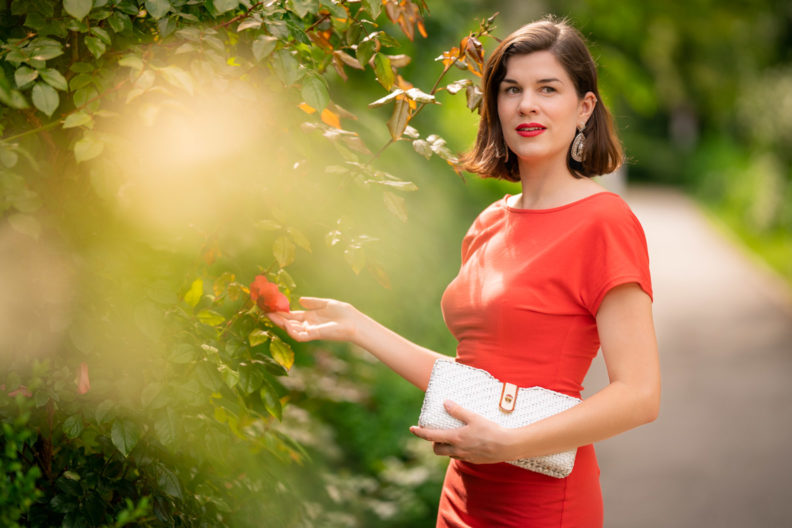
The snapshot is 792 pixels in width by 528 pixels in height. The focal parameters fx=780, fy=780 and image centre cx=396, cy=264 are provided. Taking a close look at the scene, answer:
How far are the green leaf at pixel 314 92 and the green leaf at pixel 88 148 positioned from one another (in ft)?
1.34

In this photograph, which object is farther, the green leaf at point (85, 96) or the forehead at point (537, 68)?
the forehead at point (537, 68)

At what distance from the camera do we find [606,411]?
1.64 metres

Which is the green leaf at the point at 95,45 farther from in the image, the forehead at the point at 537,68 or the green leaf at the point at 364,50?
the forehead at the point at 537,68

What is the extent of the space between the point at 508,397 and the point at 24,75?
114cm

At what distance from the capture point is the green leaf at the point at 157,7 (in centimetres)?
144

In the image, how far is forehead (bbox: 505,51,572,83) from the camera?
1905mm

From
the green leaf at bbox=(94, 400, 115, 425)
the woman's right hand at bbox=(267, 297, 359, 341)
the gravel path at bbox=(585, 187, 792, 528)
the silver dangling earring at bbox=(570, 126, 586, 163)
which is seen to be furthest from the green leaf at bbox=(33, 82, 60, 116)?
the gravel path at bbox=(585, 187, 792, 528)

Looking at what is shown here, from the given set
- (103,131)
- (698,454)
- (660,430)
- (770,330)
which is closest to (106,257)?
(103,131)

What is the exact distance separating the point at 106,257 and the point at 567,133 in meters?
1.12

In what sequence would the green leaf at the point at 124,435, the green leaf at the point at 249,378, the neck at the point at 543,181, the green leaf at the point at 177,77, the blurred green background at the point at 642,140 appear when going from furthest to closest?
the blurred green background at the point at 642,140 < the neck at the point at 543,181 < the green leaf at the point at 249,378 < the green leaf at the point at 124,435 < the green leaf at the point at 177,77

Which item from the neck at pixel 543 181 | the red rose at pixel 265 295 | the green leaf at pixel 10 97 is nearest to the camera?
the green leaf at pixel 10 97

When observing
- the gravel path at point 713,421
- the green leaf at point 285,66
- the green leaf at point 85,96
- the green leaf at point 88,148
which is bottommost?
the gravel path at point 713,421

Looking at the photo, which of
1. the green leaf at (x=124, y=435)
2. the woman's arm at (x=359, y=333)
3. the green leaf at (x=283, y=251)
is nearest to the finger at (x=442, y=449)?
the woman's arm at (x=359, y=333)

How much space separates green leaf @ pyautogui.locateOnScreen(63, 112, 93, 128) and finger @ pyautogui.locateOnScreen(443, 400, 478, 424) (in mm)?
928
